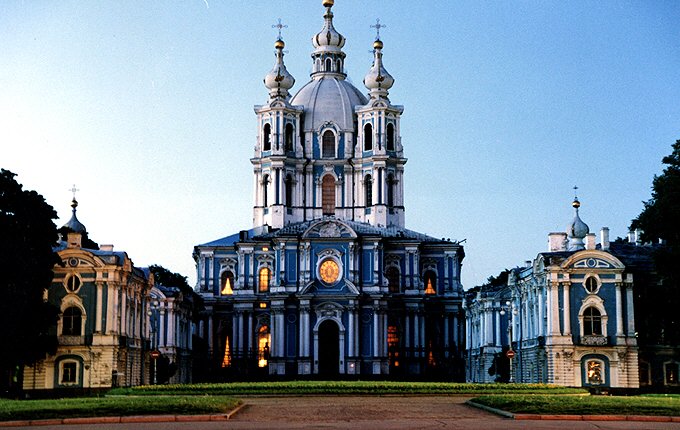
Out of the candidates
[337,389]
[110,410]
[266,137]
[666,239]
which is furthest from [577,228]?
[110,410]

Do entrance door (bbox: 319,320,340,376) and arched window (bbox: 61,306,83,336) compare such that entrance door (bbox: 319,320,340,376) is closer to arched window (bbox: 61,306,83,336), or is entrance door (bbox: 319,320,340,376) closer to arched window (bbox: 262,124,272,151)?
arched window (bbox: 262,124,272,151)

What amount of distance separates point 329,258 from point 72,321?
33592 millimetres

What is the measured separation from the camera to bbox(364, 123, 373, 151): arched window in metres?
102

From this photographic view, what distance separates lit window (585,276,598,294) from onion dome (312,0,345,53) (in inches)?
2033

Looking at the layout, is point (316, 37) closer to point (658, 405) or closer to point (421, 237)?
point (421, 237)

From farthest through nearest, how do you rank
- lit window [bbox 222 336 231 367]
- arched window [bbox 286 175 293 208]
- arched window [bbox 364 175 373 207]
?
arched window [bbox 286 175 293 208] → arched window [bbox 364 175 373 207] → lit window [bbox 222 336 231 367]

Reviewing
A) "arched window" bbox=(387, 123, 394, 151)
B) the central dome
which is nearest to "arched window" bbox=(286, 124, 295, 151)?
the central dome

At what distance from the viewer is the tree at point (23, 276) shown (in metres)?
50.8

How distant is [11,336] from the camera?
5078 centimetres

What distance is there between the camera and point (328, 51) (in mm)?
108438

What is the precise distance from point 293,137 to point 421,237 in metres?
15.3

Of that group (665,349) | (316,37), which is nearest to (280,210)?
(316,37)

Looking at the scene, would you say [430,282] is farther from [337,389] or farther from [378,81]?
[337,389]

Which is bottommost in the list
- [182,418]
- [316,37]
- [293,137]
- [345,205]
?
[182,418]
